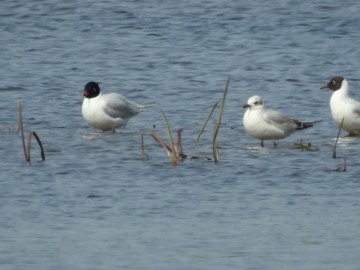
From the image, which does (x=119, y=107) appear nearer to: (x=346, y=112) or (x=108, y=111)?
(x=108, y=111)

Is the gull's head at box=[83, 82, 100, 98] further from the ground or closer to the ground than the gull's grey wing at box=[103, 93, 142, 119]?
further from the ground

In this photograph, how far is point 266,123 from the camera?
621 inches

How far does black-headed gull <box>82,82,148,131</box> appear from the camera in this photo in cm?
1723

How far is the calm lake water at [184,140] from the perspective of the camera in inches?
417

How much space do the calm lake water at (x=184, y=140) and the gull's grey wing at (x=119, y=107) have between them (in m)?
0.25

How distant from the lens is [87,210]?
11.9 meters

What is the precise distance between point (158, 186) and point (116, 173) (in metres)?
0.91

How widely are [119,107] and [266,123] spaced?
244 cm

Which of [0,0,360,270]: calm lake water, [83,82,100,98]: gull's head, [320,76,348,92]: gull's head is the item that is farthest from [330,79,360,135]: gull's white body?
[83,82,100,98]: gull's head

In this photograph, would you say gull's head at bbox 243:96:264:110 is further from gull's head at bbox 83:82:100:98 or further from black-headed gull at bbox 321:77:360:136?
gull's head at bbox 83:82:100:98

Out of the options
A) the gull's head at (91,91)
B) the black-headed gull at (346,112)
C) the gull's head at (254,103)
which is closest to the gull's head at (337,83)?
the black-headed gull at (346,112)

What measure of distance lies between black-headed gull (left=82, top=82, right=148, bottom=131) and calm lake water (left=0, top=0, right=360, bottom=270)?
244mm

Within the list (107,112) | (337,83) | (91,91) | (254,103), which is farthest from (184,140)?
(337,83)

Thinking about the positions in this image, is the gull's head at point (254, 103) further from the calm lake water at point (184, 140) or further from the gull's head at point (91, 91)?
the gull's head at point (91, 91)
